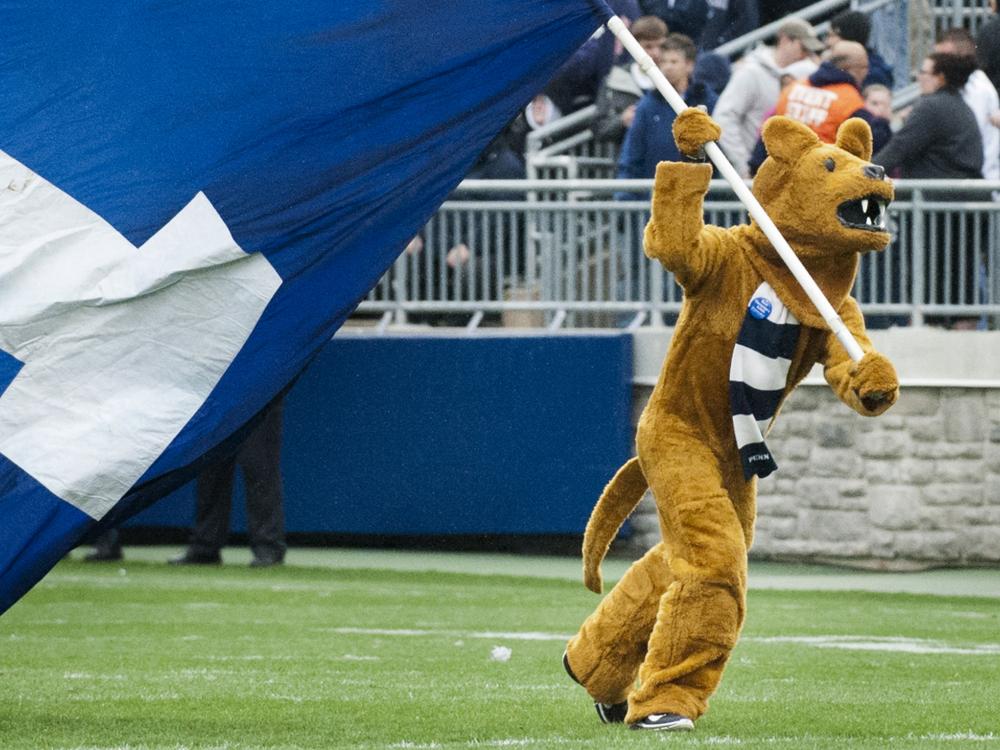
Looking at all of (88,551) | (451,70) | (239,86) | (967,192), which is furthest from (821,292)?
(88,551)

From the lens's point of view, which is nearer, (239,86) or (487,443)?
(239,86)

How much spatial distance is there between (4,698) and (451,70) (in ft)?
9.50

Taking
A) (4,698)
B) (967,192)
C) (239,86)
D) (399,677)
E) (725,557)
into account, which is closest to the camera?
(725,557)

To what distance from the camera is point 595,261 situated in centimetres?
1554

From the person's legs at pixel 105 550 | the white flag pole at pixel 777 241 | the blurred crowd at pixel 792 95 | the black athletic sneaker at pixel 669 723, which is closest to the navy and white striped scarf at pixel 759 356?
the white flag pole at pixel 777 241

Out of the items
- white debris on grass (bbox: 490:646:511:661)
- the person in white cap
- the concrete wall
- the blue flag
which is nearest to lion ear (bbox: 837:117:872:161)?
the blue flag

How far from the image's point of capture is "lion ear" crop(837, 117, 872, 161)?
796 centimetres

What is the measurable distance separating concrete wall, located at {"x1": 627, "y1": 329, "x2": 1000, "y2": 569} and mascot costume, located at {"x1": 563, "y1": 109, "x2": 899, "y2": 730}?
701cm

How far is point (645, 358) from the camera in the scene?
50.6 feet

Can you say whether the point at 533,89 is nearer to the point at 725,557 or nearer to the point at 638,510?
the point at 725,557

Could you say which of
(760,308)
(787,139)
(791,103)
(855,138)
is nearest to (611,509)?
(760,308)

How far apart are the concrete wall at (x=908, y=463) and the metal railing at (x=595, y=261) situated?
1.27 feet

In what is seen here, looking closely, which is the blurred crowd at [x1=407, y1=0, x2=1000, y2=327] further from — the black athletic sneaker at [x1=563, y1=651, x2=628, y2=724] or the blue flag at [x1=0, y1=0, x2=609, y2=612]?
the black athletic sneaker at [x1=563, y1=651, x2=628, y2=724]

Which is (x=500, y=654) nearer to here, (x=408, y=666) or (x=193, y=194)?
(x=408, y=666)
